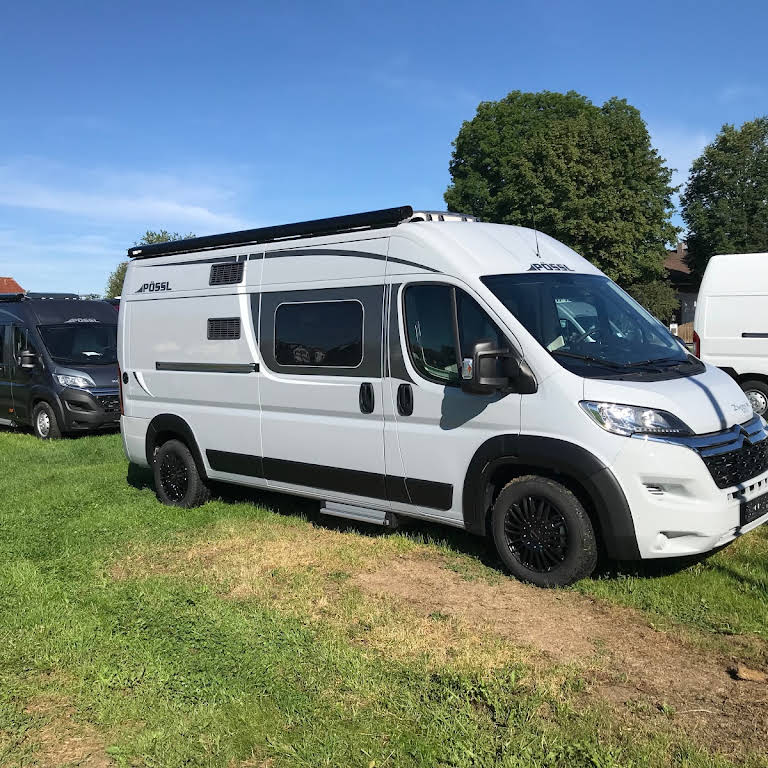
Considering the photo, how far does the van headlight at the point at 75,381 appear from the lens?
44.4 ft

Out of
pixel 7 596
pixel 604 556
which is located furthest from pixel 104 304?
pixel 604 556

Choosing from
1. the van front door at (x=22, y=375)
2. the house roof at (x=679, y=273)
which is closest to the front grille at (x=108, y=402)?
the van front door at (x=22, y=375)

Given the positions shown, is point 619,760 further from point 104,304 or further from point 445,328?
point 104,304

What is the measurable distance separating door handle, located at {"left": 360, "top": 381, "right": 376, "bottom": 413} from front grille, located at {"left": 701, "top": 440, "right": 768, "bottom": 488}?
2366 millimetres

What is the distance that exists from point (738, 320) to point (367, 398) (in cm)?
798

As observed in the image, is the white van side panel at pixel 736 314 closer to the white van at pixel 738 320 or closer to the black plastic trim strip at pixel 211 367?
the white van at pixel 738 320

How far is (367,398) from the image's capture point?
20.2 ft

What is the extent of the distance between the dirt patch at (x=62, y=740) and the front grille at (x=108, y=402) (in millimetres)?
9932

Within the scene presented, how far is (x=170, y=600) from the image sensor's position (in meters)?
5.37

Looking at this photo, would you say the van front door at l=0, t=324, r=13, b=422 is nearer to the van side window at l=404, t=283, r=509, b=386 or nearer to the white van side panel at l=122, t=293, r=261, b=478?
the white van side panel at l=122, t=293, r=261, b=478

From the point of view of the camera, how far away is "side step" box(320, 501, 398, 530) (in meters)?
6.24

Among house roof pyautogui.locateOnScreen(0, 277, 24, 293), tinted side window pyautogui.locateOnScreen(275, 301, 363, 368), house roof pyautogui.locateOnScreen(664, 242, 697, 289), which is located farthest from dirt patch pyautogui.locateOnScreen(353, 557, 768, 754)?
house roof pyautogui.locateOnScreen(0, 277, 24, 293)

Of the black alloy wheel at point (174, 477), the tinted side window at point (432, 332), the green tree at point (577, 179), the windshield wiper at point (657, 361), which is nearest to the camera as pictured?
the windshield wiper at point (657, 361)

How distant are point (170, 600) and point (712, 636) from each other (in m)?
3.30
